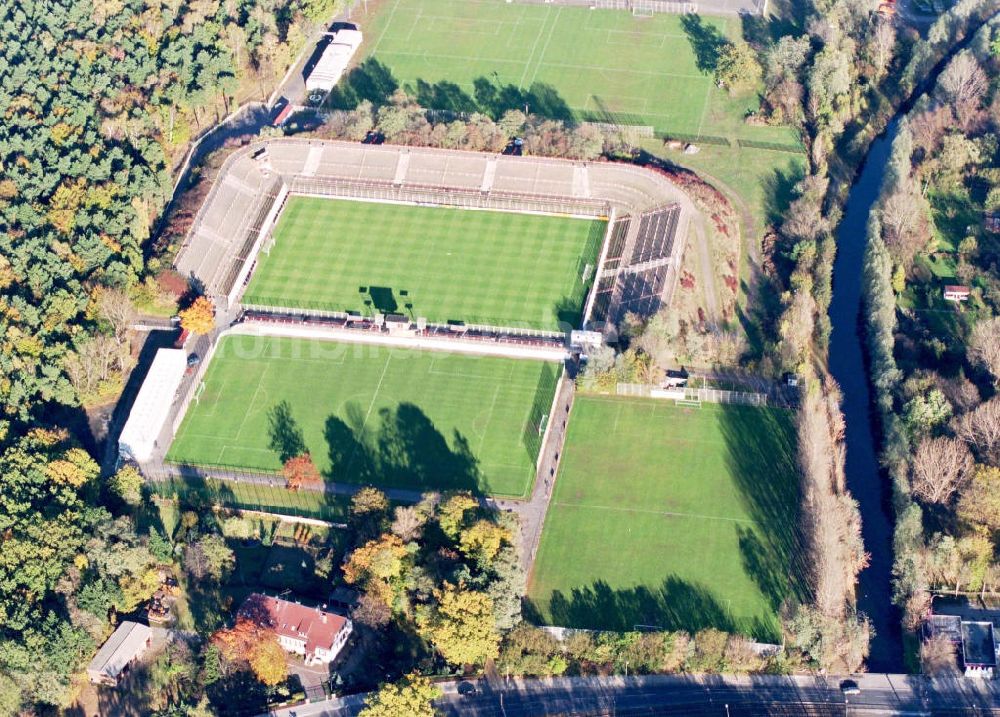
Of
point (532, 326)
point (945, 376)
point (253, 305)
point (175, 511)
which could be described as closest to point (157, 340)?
point (253, 305)

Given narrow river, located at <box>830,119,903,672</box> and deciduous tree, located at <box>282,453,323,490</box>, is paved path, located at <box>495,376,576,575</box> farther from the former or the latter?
narrow river, located at <box>830,119,903,672</box>

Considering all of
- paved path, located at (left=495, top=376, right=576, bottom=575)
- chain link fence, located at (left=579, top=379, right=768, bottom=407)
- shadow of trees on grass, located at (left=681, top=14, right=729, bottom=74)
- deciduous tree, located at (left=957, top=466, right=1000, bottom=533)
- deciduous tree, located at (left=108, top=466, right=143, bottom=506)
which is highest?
shadow of trees on grass, located at (left=681, top=14, right=729, bottom=74)

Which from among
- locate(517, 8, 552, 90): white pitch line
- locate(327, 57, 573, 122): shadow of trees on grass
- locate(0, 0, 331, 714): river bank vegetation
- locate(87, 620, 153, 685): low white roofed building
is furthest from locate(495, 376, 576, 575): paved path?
locate(517, 8, 552, 90): white pitch line

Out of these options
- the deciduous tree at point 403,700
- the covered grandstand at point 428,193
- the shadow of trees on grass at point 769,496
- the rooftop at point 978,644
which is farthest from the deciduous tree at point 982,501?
the deciduous tree at point 403,700

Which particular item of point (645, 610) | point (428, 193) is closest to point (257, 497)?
point (645, 610)

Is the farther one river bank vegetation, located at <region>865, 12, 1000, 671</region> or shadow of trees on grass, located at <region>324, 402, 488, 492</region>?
shadow of trees on grass, located at <region>324, 402, 488, 492</region>

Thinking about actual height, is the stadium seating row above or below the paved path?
above
